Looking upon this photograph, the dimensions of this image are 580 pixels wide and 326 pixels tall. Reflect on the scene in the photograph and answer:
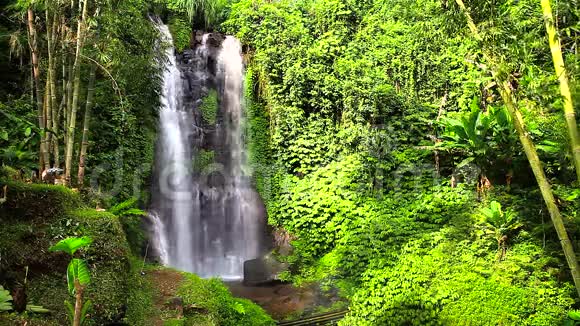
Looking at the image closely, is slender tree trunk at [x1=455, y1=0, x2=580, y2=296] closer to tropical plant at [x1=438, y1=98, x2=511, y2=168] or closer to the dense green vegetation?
the dense green vegetation

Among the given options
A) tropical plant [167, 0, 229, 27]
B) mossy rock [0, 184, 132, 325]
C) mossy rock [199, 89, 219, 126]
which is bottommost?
mossy rock [0, 184, 132, 325]

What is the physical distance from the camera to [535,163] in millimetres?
4078

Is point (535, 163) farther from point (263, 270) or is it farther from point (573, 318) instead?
point (263, 270)

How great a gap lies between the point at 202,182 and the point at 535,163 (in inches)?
337

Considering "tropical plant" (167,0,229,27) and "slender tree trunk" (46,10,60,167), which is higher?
"tropical plant" (167,0,229,27)

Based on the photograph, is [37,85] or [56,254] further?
[37,85]

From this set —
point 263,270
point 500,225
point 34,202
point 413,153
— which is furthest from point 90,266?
point 413,153

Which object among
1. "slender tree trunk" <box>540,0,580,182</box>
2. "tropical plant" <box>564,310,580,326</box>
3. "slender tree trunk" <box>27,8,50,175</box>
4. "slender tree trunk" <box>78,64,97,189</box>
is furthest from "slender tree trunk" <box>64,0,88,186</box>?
"tropical plant" <box>564,310,580,326</box>

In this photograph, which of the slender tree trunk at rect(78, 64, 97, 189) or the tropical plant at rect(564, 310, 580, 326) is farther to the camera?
the slender tree trunk at rect(78, 64, 97, 189)

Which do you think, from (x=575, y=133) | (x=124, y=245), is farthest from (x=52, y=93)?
(x=575, y=133)

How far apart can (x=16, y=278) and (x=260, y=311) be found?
3.83m

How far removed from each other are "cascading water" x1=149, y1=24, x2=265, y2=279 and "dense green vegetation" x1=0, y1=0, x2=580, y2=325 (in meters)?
0.40

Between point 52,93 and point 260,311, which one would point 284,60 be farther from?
point 260,311

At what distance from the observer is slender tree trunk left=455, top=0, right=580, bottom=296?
3845 millimetres
